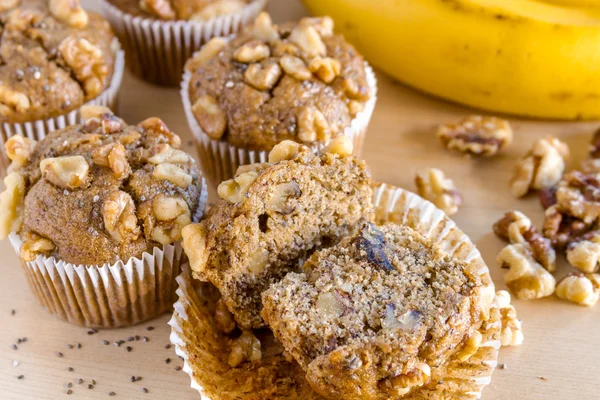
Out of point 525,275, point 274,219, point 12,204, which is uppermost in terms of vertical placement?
point 274,219

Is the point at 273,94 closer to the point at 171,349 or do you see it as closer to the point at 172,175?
the point at 172,175

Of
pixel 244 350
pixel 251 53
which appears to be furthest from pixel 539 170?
pixel 244 350

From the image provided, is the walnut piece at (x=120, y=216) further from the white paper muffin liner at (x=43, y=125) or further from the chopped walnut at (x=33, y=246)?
the white paper muffin liner at (x=43, y=125)

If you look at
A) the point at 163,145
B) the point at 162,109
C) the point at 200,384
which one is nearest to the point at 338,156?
the point at 163,145

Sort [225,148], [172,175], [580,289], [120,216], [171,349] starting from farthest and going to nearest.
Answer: [225,148], [580,289], [171,349], [172,175], [120,216]

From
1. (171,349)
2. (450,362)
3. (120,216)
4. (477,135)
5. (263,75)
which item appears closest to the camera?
(450,362)

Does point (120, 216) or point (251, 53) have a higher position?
point (251, 53)

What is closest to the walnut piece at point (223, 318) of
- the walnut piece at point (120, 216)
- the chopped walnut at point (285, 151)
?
the walnut piece at point (120, 216)

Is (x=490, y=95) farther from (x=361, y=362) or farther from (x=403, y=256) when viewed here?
(x=361, y=362)
